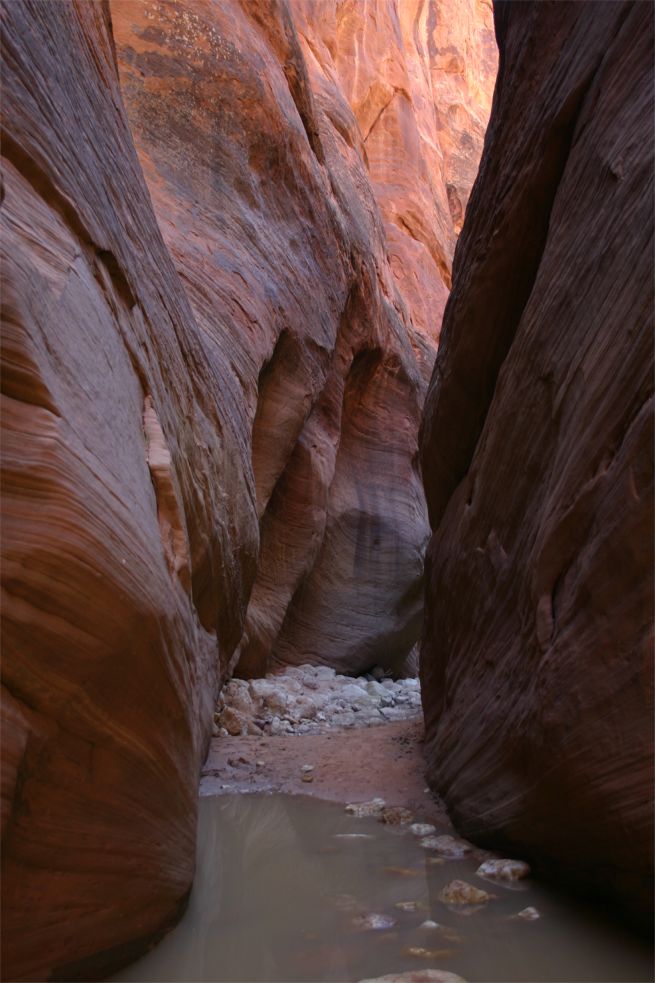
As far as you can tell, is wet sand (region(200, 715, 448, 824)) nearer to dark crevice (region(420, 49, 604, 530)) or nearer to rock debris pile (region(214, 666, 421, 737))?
rock debris pile (region(214, 666, 421, 737))

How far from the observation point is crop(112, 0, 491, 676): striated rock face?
8.03 meters

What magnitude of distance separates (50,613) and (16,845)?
58 cm

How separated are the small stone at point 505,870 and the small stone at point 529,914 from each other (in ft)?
1.30

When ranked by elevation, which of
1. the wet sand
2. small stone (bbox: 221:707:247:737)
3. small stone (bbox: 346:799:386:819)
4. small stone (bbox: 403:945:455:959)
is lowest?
small stone (bbox: 403:945:455:959)

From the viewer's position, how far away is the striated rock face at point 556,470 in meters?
2.69

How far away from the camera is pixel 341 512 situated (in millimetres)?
12562

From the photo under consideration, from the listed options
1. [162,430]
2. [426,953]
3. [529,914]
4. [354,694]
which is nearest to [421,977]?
[426,953]

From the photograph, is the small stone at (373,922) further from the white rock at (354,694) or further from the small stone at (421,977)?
the white rock at (354,694)

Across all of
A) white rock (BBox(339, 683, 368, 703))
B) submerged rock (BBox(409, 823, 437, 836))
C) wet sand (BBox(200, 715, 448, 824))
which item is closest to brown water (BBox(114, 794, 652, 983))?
submerged rock (BBox(409, 823, 437, 836))

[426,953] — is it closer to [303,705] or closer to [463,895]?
[463,895]

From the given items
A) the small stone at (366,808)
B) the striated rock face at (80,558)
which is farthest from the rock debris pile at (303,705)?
the striated rock face at (80,558)

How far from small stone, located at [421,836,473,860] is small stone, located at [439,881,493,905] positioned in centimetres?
Result: 62

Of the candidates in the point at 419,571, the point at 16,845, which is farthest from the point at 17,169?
the point at 419,571

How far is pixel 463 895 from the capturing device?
3.08 m
